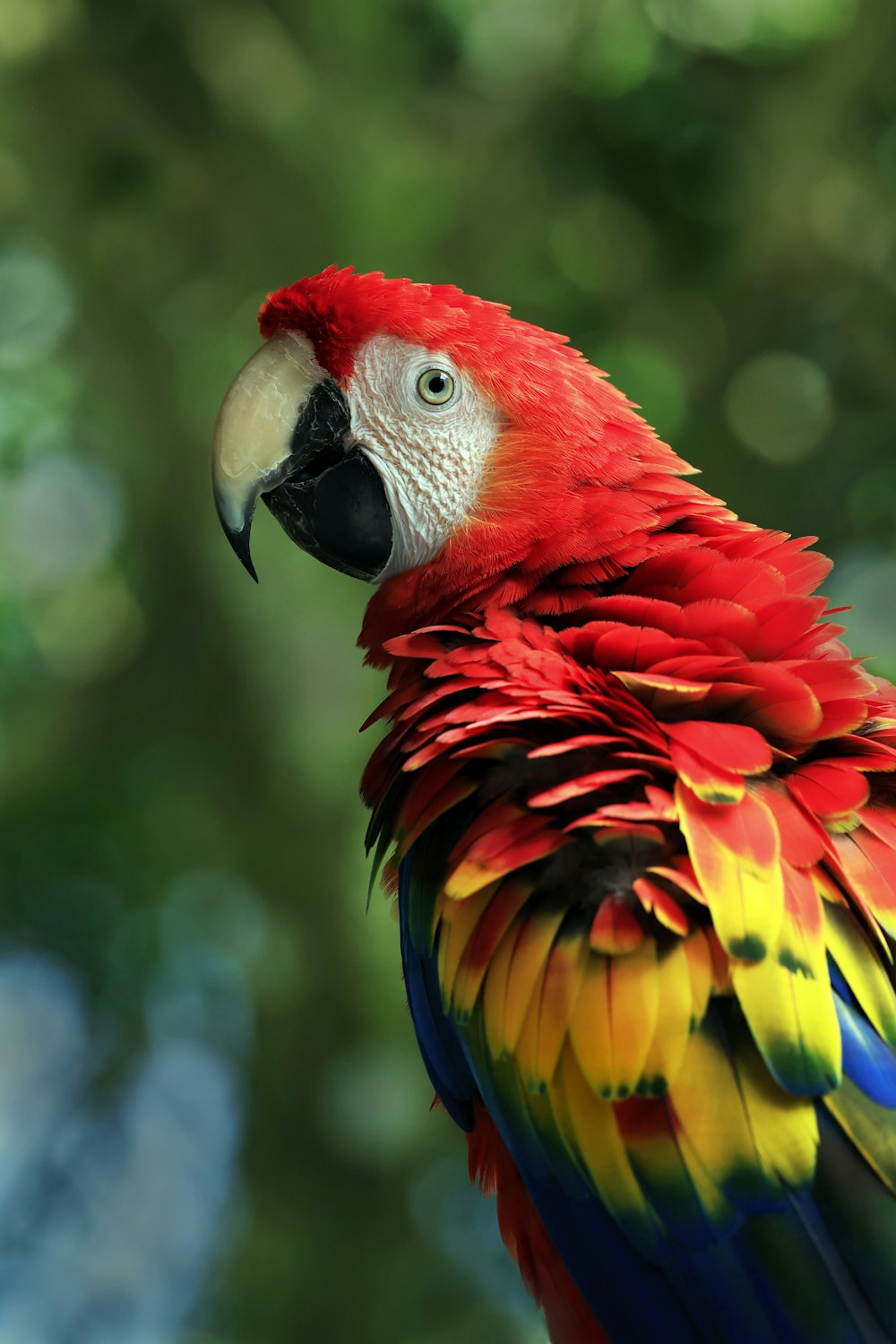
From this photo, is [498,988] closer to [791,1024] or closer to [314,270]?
[791,1024]

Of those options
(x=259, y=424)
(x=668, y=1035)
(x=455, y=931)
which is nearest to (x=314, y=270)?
(x=259, y=424)

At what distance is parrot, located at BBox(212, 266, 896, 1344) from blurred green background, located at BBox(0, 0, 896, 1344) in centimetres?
100

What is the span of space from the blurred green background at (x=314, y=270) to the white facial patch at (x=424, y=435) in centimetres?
94

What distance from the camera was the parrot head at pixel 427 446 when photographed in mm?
830

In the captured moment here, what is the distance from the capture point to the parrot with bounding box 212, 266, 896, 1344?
604 mm

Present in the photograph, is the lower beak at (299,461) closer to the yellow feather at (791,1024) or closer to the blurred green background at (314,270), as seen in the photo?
the yellow feather at (791,1024)

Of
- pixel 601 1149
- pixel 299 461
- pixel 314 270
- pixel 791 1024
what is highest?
pixel 314 270

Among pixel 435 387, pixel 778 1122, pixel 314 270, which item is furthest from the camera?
pixel 314 270

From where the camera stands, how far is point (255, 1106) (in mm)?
1988

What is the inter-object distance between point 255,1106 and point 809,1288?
1540 millimetres

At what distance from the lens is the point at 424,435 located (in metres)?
0.89

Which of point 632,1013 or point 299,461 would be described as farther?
point 299,461

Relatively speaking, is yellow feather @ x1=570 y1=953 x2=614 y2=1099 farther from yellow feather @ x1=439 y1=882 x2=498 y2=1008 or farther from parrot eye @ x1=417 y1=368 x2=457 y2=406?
parrot eye @ x1=417 y1=368 x2=457 y2=406

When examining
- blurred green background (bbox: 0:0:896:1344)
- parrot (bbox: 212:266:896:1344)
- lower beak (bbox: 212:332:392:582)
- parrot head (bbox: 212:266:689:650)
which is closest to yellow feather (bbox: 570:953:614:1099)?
parrot (bbox: 212:266:896:1344)
